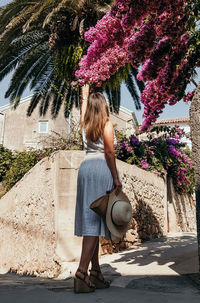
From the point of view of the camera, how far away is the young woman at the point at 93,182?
2285mm

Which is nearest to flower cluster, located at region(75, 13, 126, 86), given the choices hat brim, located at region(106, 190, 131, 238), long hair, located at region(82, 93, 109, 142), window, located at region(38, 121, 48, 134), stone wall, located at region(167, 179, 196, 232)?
long hair, located at region(82, 93, 109, 142)

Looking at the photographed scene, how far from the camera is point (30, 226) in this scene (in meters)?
5.48

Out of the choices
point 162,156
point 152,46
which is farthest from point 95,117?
point 162,156

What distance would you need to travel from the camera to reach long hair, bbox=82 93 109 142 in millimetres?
2488

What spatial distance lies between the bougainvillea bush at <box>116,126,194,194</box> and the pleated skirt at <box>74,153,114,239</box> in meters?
4.81

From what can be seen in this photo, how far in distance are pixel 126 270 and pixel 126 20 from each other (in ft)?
8.26

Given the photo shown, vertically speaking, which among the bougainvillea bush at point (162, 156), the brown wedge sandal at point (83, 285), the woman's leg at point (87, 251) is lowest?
the brown wedge sandal at point (83, 285)

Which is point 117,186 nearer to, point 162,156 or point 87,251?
point 87,251

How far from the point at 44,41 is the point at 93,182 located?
7.36 metres

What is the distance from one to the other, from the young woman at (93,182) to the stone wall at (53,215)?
1988 millimetres

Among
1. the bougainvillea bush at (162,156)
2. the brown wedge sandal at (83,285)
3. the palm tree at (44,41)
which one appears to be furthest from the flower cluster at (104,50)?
the bougainvillea bush at (162,156)

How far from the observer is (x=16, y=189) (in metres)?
6.24

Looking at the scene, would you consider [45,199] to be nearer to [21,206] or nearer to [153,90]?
[21,206]

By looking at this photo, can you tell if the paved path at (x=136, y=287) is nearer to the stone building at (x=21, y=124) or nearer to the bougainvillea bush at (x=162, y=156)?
the bougainvillea bush at (x=162, y=156)
